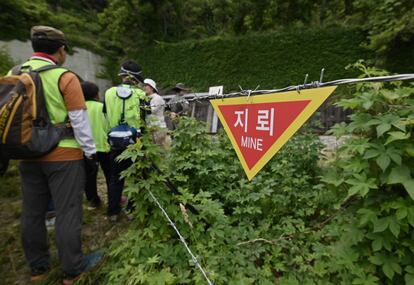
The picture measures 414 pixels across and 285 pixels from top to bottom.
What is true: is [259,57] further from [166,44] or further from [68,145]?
[68,145]

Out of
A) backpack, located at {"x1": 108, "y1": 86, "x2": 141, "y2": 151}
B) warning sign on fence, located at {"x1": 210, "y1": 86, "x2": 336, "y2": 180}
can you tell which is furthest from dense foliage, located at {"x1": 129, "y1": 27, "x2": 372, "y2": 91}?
warning sign on fence, located at {"x1": 210, "y1": 86, "x2": 336, "y2": 180}

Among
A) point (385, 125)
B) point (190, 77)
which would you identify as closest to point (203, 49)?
point (190, 77)

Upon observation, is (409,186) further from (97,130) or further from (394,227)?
(97,130)

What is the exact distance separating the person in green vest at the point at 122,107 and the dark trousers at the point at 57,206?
657 mm

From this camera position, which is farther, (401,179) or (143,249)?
(143,249)

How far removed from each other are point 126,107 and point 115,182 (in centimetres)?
75

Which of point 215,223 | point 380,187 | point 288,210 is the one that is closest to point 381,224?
point 380,187

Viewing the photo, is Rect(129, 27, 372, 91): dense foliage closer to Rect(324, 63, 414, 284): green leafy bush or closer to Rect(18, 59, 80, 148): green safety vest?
Rect(324, 63, 414, 284): green leafy bush

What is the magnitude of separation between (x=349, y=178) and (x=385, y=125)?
325mm

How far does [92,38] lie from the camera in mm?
14375

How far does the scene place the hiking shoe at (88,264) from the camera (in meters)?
2.18

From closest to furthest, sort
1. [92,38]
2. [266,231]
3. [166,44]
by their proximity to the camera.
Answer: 1. [266,231]
2. [166,44]
3. [92,38]

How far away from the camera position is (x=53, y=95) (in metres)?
2.03

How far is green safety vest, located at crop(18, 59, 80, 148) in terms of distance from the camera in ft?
6.61
